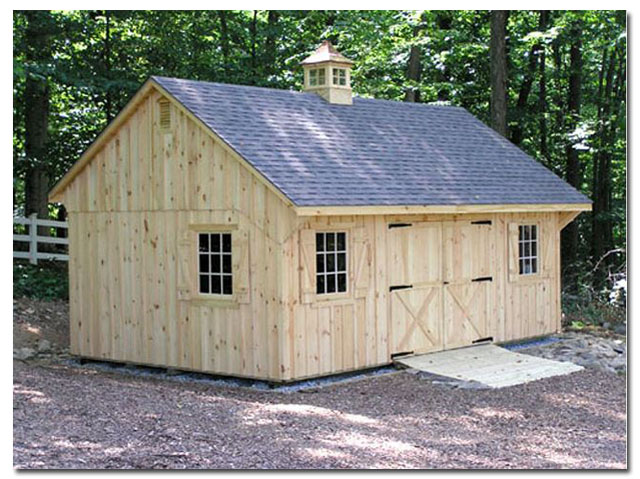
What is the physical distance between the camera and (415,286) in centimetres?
1310

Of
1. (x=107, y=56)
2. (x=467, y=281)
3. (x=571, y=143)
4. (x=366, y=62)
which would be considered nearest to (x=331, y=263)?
(x=467, y=281)

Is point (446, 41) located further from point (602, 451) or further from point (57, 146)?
point (602, 451)

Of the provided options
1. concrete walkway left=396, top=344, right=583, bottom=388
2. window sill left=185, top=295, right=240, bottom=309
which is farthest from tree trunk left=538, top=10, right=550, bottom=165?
window sill left=185, top=295, right=240, bottom=309

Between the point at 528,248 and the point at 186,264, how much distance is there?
19.8 feet

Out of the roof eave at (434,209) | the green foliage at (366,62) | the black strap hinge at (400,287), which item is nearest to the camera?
the roof eave at (434,209)

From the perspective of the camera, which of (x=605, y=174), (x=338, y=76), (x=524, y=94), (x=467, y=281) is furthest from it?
(x=524, y=94)

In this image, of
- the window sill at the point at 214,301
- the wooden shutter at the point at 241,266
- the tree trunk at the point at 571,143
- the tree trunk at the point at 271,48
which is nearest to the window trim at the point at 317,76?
the wooden shutter at the point at 241,266

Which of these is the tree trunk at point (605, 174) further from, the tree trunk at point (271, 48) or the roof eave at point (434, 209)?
the tree trunk at point (271, 48)

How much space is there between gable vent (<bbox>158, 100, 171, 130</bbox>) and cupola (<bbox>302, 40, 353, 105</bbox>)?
3.09 meters

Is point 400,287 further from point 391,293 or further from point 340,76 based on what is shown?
point 340,76

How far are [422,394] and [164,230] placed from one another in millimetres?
4219

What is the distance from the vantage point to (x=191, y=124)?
1222 centimetres

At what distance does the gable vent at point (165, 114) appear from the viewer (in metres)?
12.5

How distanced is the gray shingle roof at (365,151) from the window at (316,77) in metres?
0.46
